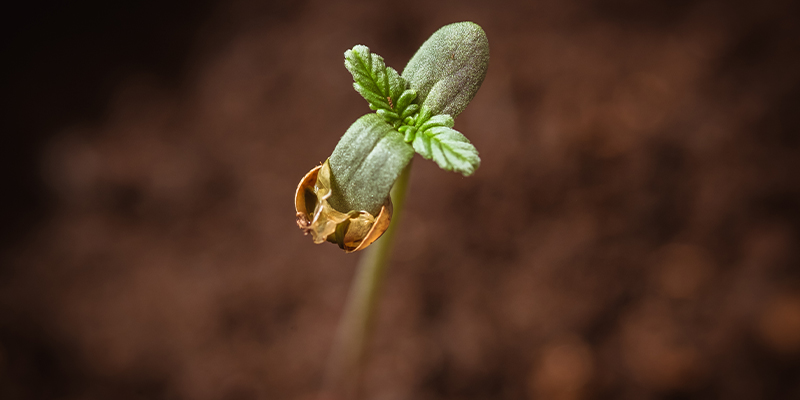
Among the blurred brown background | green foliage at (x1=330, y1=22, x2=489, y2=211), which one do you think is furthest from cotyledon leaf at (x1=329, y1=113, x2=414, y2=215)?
the blurred brown background

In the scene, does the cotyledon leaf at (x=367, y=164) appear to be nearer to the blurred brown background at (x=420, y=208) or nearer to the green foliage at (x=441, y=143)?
the green foliage at (x=441, y=143)

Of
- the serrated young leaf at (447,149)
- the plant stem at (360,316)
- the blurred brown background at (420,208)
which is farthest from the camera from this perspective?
the blurred brown background at (420,208)

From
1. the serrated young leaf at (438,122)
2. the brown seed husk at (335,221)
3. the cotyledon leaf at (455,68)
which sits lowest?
the brown seed husk at (335,221)

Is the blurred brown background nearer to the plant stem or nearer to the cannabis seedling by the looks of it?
the plant stem

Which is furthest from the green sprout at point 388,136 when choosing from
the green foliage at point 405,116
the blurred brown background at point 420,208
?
the blurred brown background at point 420,208

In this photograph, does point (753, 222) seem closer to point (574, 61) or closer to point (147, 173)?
point (574, 61)

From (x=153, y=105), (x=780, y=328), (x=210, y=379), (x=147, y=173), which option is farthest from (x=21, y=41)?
(x=780, y=328)

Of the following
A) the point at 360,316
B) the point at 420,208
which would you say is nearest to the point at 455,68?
the point at 360,316
